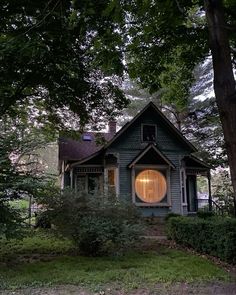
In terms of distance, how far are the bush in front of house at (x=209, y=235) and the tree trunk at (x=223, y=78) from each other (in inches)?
180

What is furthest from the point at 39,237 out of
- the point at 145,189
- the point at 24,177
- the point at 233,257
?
the point at 145,189

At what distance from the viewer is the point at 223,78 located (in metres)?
6.16

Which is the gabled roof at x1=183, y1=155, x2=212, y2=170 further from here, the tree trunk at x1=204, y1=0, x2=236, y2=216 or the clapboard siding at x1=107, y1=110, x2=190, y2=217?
the tree trunk at x1=204, y1=0, x2=236, y2=216

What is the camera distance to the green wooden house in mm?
22422

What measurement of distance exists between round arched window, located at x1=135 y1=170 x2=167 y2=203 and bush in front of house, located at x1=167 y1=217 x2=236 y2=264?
8.50 m

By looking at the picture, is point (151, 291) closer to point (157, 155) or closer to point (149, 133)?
point (157, 155)

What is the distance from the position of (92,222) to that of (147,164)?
12.4 m

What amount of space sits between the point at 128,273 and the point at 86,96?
10.8 meters

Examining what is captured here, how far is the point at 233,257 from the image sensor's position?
10062mm

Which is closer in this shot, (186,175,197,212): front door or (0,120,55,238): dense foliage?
(0,120,55,238): dense foliage

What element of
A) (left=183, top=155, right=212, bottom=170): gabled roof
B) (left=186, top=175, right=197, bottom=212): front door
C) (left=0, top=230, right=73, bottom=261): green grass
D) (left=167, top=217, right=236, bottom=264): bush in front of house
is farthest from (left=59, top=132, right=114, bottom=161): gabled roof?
(left=167, top=217, right=236, bottom=264): bush in front of house

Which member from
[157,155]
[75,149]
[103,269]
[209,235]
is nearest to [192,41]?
[209,235]

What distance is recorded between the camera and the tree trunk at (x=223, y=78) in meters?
6.04

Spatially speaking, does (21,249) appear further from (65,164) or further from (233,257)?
(65,164)
